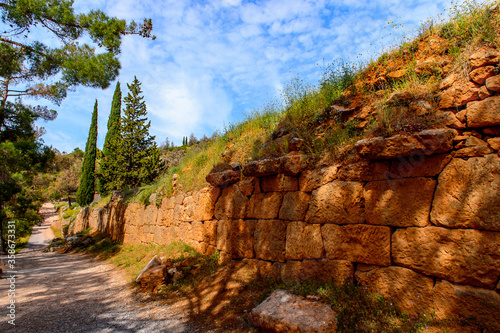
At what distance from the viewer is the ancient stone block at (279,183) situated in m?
5.00

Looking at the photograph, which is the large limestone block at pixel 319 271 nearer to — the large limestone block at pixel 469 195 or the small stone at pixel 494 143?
the large limestone block at pixel 469 195

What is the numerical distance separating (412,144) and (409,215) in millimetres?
903

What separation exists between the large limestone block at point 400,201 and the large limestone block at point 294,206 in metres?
1.11

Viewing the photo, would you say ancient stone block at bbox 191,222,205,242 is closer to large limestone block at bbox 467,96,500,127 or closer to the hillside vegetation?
the hillside vegetation

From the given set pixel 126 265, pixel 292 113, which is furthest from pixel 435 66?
pixel 126 265

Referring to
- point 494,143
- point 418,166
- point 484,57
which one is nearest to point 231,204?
point 418,166

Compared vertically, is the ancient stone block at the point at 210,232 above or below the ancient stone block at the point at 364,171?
below

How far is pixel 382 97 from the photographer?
16.1 feet

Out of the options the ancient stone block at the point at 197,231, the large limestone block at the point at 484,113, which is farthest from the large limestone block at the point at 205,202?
the large limestone block at the point at 484,113

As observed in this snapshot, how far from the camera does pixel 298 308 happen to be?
12.0ft

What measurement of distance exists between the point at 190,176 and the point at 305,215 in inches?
216

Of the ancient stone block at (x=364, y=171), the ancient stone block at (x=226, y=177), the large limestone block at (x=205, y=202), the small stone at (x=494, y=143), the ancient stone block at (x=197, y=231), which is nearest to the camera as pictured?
the small stone at (x=494, y=143)

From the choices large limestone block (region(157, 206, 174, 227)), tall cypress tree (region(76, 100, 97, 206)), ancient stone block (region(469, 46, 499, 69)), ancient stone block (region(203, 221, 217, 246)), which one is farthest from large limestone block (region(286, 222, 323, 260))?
tall cypress tree (region(76, 100, 97, 206))

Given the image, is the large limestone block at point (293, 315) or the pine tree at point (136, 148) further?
the pine tree at point (136, 148)
